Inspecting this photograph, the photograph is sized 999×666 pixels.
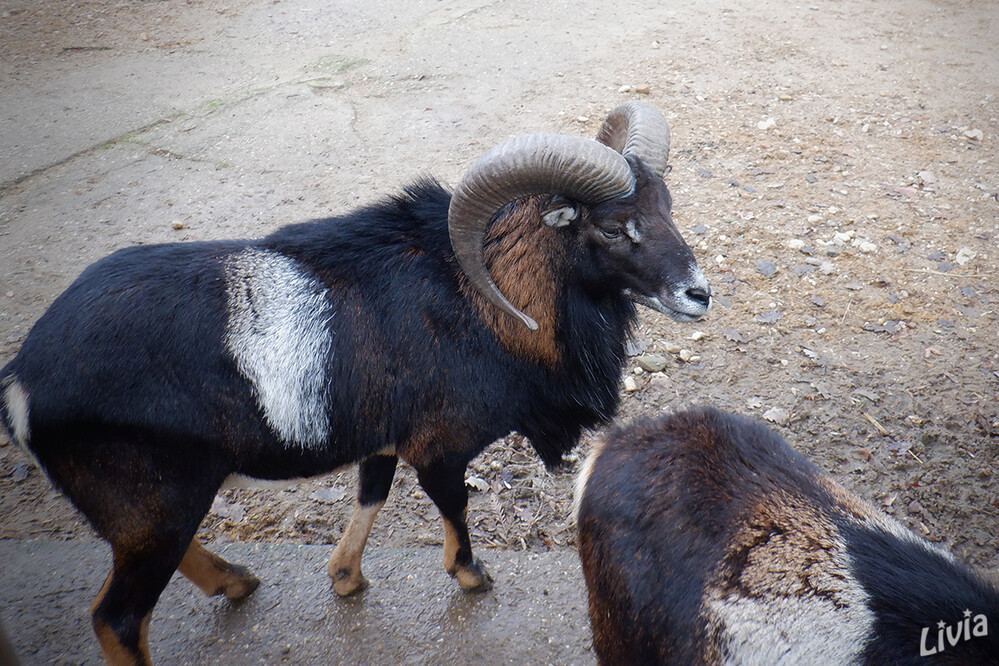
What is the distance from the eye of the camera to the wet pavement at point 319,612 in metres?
3.62

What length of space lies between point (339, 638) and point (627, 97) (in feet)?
22.3

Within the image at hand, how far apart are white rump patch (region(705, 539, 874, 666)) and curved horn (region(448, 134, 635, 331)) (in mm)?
1541

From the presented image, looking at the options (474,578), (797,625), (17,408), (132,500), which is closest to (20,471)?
(17,408)

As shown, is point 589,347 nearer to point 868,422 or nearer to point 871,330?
point 868,422

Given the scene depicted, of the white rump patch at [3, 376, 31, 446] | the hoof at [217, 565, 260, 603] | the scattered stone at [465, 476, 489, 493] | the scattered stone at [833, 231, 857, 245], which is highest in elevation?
the white rump patch at [3, 376, 31, 446]

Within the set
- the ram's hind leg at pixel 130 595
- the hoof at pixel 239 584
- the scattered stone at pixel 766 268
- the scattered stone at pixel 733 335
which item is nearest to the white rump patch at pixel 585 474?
the ram's hind leg at pixel 130 595

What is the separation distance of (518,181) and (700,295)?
1.02 meters

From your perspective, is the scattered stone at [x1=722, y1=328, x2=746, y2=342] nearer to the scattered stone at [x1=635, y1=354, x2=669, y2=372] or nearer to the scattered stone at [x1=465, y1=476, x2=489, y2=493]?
the scattered stone at [x1=635, y1=354, x2=669, y2=372]

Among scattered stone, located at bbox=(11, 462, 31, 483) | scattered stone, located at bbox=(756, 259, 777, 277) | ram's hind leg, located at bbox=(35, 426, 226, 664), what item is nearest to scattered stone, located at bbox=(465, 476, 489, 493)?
ram's hind leg, located at bbox=(35, 426, 226, 664)

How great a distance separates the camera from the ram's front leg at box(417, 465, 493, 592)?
141 inches

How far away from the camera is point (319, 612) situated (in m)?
3.81

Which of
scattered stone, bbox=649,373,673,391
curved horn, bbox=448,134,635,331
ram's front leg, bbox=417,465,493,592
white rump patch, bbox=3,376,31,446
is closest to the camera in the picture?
white rump patch, bbox=3,376,31,446

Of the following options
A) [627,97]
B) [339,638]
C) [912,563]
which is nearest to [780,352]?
[912,563]

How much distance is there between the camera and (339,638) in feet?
12.1
